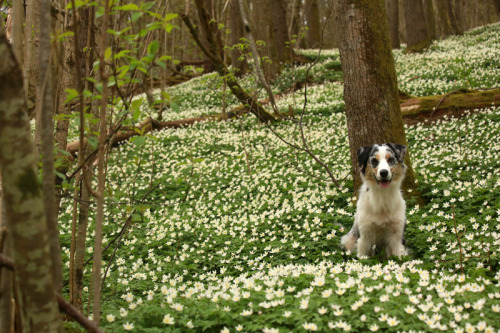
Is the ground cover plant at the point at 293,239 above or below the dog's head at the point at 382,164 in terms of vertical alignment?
below

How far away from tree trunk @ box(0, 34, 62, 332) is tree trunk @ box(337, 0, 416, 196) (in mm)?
5652

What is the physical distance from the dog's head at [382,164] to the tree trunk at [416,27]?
808 inches

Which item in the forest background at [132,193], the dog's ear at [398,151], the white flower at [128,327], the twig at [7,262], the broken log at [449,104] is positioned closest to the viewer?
the forest background at [132,193]

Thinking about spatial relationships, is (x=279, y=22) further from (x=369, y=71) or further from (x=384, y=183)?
(x=384, y=183)

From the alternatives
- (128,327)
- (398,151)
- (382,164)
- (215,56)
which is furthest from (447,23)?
(128,327)

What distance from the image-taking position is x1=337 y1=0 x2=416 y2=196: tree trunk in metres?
6.73

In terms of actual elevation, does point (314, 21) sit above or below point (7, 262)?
above

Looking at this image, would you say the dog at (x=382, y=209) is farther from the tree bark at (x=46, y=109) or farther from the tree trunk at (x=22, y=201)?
the tree trunk at (x=22, y=201)

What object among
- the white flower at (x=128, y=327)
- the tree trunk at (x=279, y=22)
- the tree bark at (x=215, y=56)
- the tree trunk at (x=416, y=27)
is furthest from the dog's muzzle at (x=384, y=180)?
the tree trunk at (x=416, y=27)

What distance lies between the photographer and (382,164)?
18.1 feet

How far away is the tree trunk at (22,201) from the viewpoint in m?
2.17

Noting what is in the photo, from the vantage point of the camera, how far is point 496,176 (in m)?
7.16

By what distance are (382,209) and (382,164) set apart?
2.06ft

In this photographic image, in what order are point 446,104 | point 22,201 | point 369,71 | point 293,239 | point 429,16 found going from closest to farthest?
point 22,201 → point 293,239 → point 369,71 → point 446,104 → point 429,16
